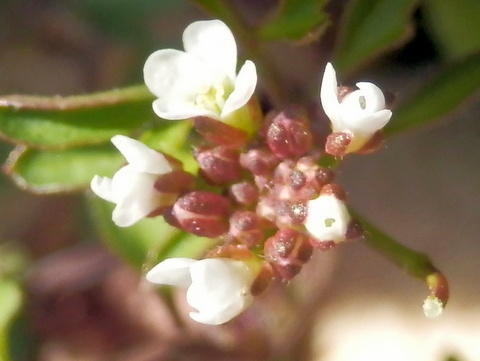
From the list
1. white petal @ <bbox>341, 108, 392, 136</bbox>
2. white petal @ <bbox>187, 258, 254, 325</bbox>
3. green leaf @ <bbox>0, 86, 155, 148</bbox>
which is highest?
white petal @ <bbox>341, 108, 392, 136</bbox>

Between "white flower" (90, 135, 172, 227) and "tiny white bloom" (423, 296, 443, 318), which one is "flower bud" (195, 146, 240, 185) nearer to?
"white flower" (90, 135, 172, 227)

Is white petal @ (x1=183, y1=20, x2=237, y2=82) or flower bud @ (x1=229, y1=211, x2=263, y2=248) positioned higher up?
white petal @ (x1=183, y1=20, x2=237, y2=82)

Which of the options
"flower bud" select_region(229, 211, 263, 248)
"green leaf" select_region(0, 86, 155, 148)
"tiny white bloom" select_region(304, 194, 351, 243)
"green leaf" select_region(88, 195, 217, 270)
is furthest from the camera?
"green leaf" select_region(88, 195, 217, 270)

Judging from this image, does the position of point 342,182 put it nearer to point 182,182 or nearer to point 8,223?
point 182,182

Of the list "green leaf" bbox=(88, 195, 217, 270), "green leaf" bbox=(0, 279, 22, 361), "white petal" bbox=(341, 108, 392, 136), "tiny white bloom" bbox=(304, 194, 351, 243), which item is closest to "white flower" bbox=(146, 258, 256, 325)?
"tiny white bloom" bbox=(304, 194, 351, 243)

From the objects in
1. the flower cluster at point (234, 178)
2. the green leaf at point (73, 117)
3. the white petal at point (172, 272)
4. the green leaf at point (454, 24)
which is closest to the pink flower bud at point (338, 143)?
the flower cluster at point (234, 178)

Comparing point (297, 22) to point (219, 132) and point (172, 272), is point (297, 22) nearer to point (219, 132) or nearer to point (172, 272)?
point (219, 132)

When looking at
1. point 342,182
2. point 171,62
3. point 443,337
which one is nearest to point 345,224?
point 171,62

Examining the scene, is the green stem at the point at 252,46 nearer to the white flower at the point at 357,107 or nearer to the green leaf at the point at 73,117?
the green leaf at the point at 73,117
